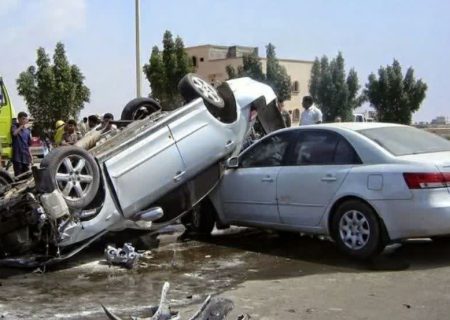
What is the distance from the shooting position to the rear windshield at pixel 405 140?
7402mm

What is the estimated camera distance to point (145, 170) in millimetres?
7672

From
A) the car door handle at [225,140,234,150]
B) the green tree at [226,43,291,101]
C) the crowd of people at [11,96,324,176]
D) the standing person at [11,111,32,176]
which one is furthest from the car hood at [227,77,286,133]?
the green tree at [226,43,291,101]

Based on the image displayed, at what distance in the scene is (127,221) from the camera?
7.69 meters

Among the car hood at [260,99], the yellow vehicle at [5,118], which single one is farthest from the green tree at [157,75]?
the car hood at [260,99]

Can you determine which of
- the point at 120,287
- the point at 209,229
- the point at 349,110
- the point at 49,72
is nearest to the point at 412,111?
the point at 349,110

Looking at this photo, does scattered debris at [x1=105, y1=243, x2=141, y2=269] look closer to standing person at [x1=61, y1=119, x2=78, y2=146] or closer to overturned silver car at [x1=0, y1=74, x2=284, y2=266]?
overturned silver car at [x1=0, y1=74, x2=284, y2=266]

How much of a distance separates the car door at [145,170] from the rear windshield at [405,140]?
2.20 meters

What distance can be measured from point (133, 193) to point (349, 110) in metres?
43.3

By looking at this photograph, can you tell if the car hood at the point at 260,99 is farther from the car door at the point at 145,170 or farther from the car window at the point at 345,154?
the car window at the point at 345,154

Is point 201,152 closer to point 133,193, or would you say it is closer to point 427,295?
point 133,193

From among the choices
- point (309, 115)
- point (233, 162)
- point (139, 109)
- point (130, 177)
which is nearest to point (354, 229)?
point (233, 162)

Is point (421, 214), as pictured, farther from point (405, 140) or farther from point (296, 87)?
point (296, 87)

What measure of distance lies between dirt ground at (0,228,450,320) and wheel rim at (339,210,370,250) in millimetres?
219

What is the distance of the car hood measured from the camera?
894cm
